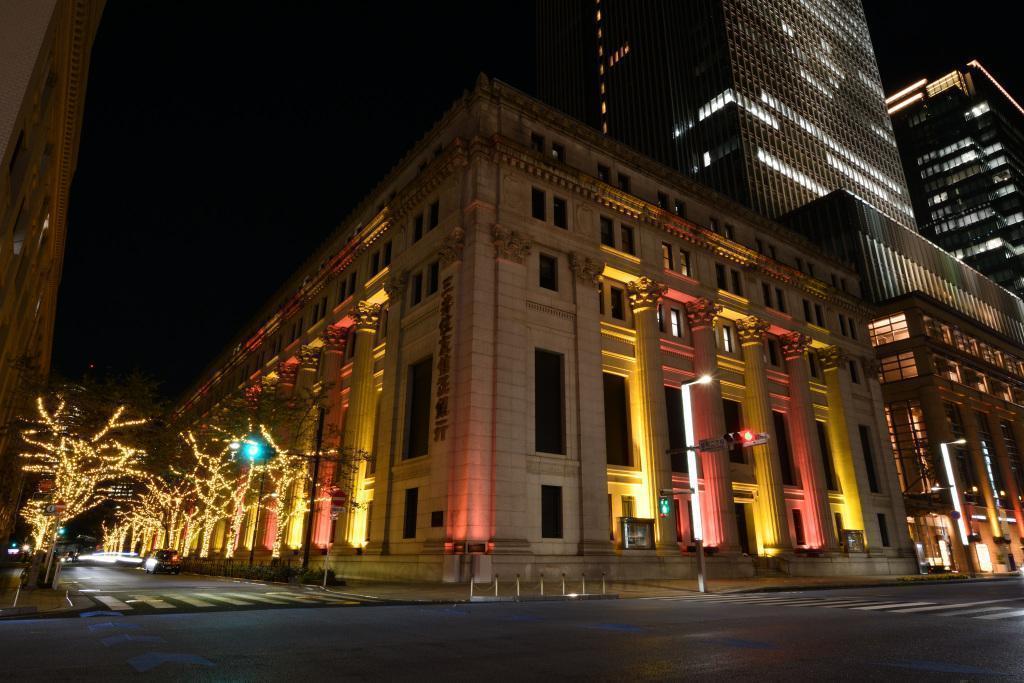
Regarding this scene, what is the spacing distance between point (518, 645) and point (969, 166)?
175745 millimetres

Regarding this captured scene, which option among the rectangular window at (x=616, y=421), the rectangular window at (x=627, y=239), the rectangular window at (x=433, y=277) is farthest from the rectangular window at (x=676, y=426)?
the rectangular window at (x=433, y=277)

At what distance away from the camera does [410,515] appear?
31922 mm

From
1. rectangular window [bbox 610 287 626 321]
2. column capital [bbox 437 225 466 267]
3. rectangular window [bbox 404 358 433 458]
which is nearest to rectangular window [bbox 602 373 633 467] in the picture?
rectangular window [bbox 610 287 626 321]

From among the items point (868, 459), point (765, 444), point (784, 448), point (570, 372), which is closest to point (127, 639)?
point (570, 372)

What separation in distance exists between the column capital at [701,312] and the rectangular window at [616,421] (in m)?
8.46

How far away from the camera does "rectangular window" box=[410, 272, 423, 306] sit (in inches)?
1470

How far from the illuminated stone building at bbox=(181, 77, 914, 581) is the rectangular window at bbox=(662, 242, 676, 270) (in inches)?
11.2

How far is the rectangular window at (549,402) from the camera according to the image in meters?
31.6

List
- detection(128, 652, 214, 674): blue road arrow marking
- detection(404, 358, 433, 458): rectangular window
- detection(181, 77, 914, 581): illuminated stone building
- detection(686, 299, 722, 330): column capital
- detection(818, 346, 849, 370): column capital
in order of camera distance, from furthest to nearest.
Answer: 1. detection(818, 346, 849, 370): column capital
2. detection(686, 299, 722, 330): column capital
3. detection(404, 358, 433, 458): rectangular window
4. detection(181, 77, 914, 581): illuminated stone building
5. detection(128, 652, 214, 674): blue road arrow marking

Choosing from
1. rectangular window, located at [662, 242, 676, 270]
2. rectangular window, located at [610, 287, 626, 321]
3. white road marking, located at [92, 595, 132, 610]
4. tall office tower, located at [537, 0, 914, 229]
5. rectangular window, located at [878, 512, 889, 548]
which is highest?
tall office tower, located at [537, 0, 914, 229]

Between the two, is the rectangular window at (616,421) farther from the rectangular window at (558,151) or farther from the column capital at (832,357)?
the column capital at (832,357)

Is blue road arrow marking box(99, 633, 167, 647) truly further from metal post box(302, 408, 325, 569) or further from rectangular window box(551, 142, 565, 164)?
rectangular window box(551, 142, 565, 164)

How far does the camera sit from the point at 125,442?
33500 millimetres

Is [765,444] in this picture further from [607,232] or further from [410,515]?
[410,515]
